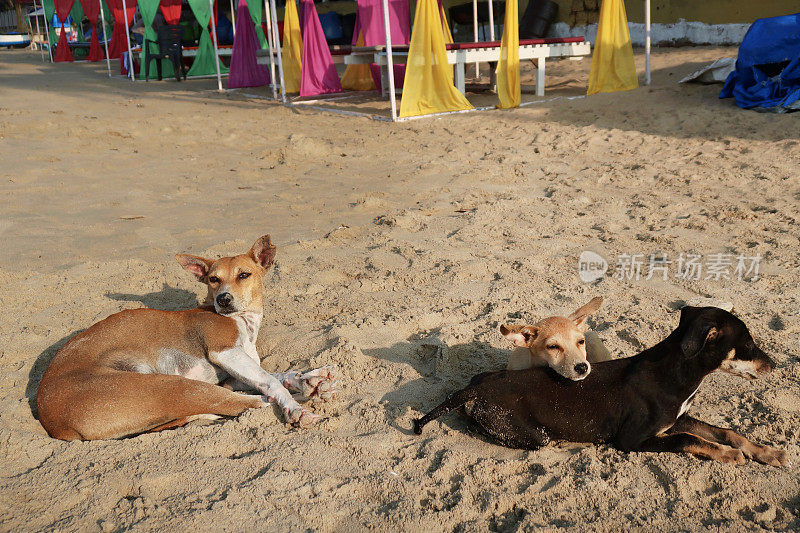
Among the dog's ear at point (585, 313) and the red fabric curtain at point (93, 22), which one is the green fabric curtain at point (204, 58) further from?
the dog's ear at point (585, 313)

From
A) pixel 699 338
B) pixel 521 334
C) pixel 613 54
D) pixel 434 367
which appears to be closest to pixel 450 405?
pixel 521 334

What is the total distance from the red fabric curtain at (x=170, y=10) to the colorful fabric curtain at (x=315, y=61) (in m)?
8.32

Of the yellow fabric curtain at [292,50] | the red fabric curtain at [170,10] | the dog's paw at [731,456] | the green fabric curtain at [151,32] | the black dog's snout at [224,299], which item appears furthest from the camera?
the red fabric curtain at [170,10]

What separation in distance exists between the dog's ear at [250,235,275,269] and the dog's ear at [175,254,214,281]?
268 millimetres

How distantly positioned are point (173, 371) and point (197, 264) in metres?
0.73

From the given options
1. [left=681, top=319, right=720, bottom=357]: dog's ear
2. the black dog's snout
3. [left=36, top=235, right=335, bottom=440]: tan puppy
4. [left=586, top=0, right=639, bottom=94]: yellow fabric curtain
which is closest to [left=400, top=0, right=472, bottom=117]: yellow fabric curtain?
[left=586, top=0, right=639, bottom=94]: yellow fabric curtain

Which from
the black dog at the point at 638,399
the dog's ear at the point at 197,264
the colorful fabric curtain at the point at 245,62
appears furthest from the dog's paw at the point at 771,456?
the colorful fabric curtain at the point at 245,62

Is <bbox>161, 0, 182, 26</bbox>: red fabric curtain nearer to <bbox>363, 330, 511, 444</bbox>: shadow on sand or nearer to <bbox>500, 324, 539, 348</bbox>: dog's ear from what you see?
<bbox>363, 330, 511, 444</bbox>: shadow on sand

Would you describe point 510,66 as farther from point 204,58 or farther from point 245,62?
point 204,58

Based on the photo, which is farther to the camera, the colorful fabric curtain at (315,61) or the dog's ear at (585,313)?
the colorful fabric curtain at (315,61)

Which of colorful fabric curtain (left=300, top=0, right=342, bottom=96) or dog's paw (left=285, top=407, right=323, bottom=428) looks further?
colorful fabric curtain (left=300, top=0, right=342, bottom=96)

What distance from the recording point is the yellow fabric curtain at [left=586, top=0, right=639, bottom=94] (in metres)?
11.6

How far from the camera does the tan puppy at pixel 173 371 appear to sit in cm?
310

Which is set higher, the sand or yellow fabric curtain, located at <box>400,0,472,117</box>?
yellow fabric curtain, located at <box>400,0,472,117</box>
